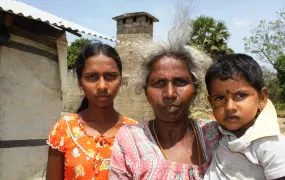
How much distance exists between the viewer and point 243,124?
5.48 ft

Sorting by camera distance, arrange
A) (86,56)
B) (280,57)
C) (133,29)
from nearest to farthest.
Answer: (86,56)
(133,29)
(280,57)

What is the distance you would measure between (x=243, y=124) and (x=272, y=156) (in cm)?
27

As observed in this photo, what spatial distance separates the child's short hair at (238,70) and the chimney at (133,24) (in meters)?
9.06

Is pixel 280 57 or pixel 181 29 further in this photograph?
pixel 280 57

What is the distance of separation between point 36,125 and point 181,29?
3188 mm

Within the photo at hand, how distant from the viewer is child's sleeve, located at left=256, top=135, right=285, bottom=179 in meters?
1.42

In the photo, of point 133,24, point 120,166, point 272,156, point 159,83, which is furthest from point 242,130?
point 133,24

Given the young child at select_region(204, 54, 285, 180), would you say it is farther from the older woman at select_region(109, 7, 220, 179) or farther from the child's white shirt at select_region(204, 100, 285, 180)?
the older woman at select_region(109, 7, 220, 179)

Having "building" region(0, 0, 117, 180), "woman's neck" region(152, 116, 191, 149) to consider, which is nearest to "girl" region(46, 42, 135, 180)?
"woman's neck" region(152, 116, 191, 149)

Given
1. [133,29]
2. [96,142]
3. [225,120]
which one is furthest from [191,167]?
[133,29]

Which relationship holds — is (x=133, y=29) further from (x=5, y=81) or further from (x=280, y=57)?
(x=280, y=57)

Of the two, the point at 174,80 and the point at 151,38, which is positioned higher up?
the point at 151,38

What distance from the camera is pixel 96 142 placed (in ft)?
6.48

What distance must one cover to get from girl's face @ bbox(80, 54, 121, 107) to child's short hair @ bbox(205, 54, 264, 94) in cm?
67
